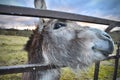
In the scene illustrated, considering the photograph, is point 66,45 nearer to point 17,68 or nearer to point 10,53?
point 17,68

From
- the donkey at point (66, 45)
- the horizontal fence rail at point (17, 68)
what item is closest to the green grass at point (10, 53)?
the donkey at point (66, 45)

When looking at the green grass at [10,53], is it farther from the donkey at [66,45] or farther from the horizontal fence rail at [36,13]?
the horizontal fence rail at [36,13]

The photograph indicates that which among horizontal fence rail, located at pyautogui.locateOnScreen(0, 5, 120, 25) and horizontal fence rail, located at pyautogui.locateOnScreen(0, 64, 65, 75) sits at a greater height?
horizontal fence rail, located at pyautogui.locateOnScreen(0, 5, 120, 25)

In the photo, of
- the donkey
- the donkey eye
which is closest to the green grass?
the donkey

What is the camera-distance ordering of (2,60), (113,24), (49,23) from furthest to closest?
(2,60)
(113,24)
(49,23)

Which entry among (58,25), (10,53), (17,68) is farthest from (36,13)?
(10,53)

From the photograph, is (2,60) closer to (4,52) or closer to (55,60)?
(4,52)

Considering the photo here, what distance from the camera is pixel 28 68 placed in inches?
52.2

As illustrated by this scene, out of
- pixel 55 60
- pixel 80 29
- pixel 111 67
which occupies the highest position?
pixel 80 29

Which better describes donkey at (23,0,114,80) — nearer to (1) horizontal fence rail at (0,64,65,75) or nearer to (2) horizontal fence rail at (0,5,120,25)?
(2) horizontal fence rail at (0,5,120,25)

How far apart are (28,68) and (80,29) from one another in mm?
648

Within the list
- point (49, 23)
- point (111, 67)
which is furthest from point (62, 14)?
point (111, 67)

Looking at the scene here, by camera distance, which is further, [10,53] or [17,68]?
[10,53]

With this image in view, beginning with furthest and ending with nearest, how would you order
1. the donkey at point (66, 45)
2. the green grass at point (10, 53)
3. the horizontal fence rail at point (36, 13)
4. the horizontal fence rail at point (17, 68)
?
the green grass at point (10, 53) → the donkey at point (66, 45) → the horizontal fence rail at point (17, 68) → the horizontal fence rail at point (36, 13)
